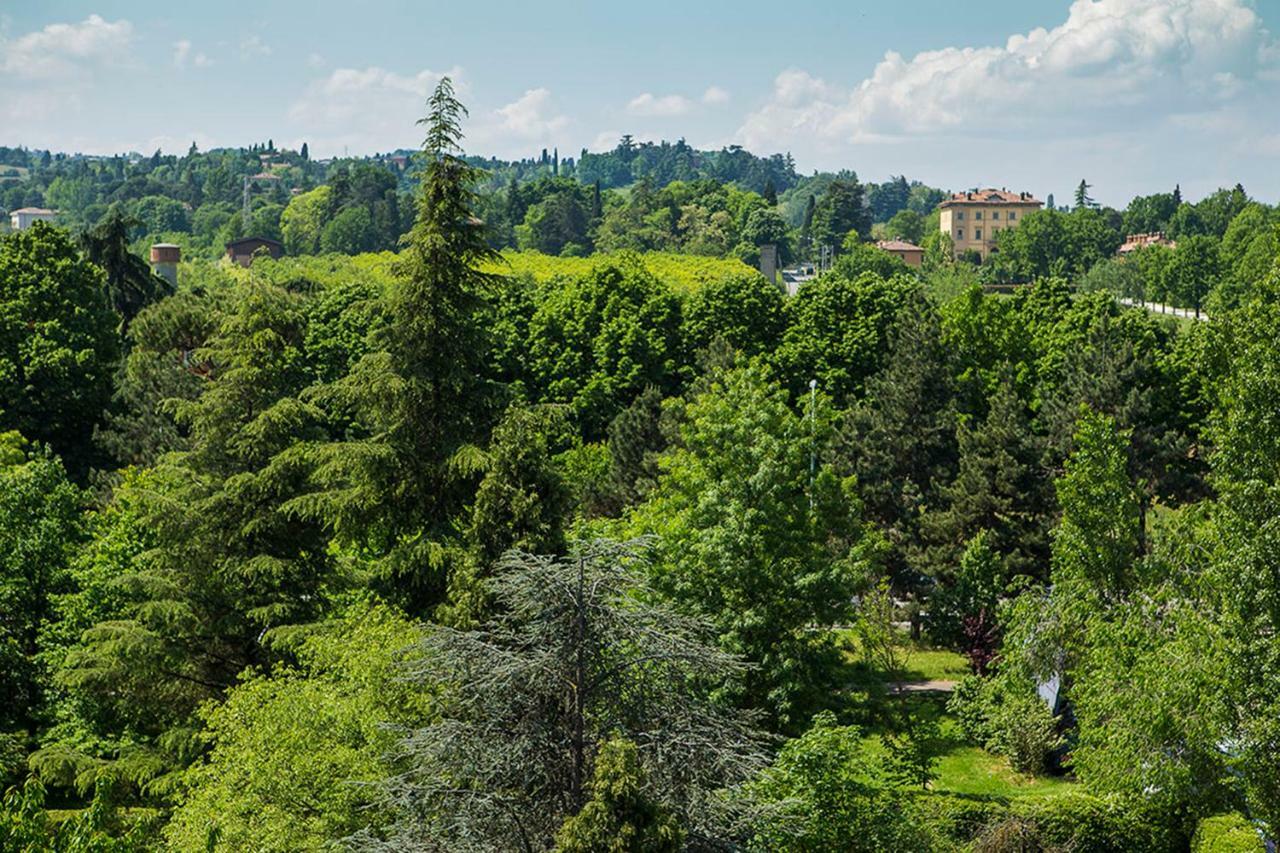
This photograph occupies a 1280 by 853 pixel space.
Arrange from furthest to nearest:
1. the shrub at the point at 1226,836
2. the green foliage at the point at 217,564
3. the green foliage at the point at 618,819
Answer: the green foliage at the point at 217,564
the shrub at the point at 1226,836
the green foliage at the point at 618,819

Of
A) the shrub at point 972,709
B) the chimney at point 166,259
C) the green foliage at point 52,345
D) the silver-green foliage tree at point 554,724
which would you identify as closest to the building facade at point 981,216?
the chimney at point 166,259

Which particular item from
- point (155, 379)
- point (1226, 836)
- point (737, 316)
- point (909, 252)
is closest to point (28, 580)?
point (155, 379)

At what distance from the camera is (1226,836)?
20.8 meters

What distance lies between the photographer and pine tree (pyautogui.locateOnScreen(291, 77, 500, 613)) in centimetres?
2153

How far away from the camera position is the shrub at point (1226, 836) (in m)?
20.3

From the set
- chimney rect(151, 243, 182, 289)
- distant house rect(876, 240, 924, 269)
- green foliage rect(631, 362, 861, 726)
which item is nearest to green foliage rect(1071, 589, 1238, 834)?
green foliage rect(631, 362, 861, 726)

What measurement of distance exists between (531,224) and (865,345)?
329 ft

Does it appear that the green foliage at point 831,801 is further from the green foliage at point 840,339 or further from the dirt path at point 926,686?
the green foliage at point 840,339

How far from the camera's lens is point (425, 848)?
1438 cm

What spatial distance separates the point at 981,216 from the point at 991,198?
8.91ft

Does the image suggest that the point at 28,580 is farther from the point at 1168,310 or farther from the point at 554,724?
the point at 1168,310

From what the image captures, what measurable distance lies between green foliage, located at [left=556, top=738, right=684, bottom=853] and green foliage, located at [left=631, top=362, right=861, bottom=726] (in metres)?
10.3

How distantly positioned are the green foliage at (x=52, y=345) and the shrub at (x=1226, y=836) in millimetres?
35398

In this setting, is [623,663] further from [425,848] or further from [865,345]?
[865,345]
